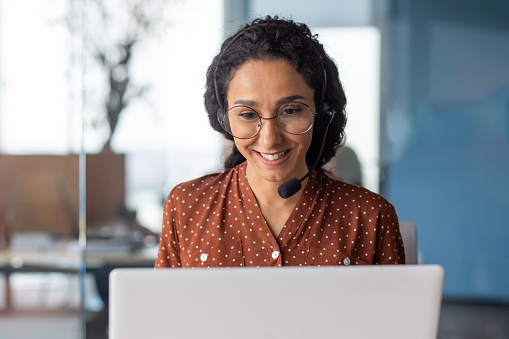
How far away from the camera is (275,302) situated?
73 centimetres

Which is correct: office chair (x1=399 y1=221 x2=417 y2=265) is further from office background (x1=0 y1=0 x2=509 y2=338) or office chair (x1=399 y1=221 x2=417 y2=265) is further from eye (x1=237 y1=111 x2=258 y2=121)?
office background (x1=0 y1=0 x2=509 y2=338)

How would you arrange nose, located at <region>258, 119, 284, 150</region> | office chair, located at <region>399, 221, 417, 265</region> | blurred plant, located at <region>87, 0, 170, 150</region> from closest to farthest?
nose, located at <region>258, 119, 284, 150</region> → office chair, located at <region>399, 221, 417, 265</region> → blurred plant, located at <region>87, 0, 170, 150</region>

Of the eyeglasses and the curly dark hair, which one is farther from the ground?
the curly dark hair

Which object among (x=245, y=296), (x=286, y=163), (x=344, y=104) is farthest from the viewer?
(x=344, y=104)

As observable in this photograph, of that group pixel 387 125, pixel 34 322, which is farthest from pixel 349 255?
pixel 34 322

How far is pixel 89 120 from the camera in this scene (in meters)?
3.56

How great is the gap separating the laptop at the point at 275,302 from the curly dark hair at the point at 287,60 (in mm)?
699

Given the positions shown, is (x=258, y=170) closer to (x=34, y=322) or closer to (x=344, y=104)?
(x=344, y=104)

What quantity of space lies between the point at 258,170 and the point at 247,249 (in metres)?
0.18

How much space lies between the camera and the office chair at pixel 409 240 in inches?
Answer: 59.7

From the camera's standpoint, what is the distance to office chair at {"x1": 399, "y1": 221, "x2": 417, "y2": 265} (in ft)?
4.97

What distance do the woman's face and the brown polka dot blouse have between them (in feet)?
0.37

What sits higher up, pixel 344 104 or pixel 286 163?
pixel 344 104

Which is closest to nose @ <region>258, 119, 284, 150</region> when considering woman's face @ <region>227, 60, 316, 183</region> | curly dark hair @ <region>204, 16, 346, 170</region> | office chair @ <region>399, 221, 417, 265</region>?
woman's face @ <region>227, 60, 316, 183</region>
